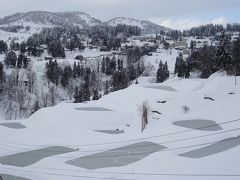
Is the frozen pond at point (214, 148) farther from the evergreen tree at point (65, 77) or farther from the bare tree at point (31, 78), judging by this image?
the evergreen tree at point (65, 77)

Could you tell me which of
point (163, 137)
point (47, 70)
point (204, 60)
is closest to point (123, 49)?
point (47, 70)

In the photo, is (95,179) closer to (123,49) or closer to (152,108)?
(152,108)

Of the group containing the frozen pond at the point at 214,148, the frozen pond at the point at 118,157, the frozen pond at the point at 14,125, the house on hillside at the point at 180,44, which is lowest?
the frozen pond at the point at 14,125

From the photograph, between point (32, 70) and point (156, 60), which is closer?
point (32, 70)

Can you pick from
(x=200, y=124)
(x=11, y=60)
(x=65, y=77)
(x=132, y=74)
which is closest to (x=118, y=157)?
(x=200, y=124)

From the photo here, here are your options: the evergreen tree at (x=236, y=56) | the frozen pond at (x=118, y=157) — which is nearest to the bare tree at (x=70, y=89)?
the evergreen tree at (x=236, y=56)

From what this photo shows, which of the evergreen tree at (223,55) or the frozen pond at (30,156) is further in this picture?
the evergreen tree at (223,55)

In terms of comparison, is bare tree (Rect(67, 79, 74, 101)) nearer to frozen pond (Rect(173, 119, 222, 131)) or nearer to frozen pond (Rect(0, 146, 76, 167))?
frozen pond (Rect(0, 146, 76, 167))
